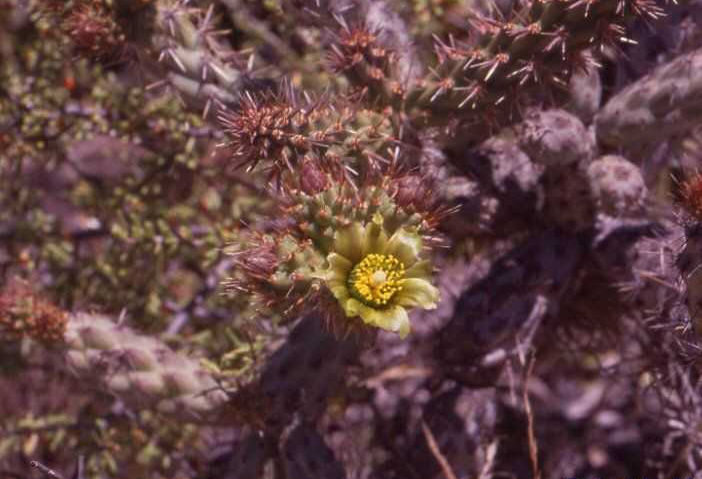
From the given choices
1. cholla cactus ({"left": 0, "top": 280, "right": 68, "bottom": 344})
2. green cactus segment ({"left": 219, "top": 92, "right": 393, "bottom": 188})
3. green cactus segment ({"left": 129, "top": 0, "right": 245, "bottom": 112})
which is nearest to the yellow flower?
green cactus segment ({"left": 219, "top": 92, "right": 393, "bottom": 188})

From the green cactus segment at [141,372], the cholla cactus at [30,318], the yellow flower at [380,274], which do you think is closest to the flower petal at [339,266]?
the yellow flower at [380,274]

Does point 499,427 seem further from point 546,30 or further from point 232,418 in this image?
point 546,30

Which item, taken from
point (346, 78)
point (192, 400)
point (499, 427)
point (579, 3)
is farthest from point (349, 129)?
point (499, 427)

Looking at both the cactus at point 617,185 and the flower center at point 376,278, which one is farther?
the cactus at point 617,185

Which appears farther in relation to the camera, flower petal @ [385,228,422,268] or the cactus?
the cactus

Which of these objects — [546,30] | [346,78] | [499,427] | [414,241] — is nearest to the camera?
[414,241]

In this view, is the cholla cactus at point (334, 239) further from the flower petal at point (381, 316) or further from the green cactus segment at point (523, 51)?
the green cactus segment at point (523, 51)

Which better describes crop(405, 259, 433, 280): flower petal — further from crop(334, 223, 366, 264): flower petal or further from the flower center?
crop(334, 223, 366, 264): flower petal
